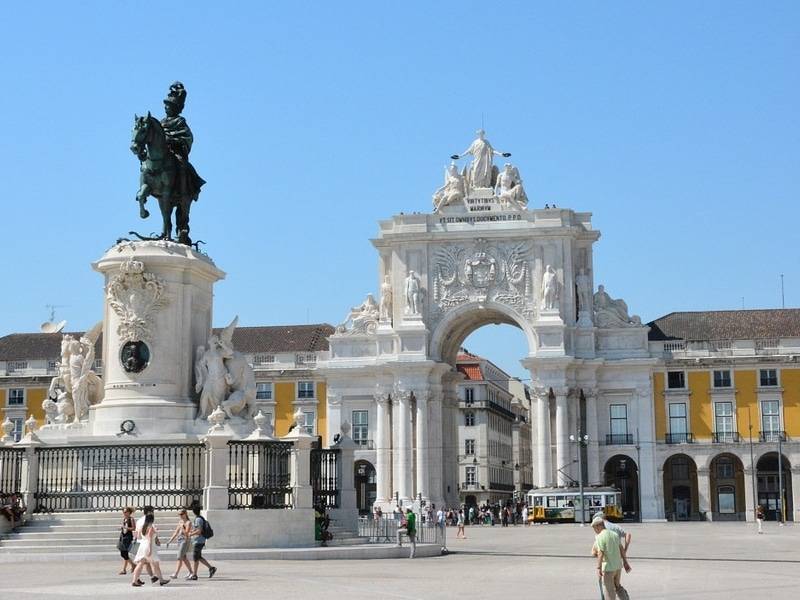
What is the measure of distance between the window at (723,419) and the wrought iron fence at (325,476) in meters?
51.3

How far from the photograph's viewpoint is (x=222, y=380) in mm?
26906

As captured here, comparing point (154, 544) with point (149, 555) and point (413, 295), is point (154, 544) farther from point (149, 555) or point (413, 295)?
point (413, 295)

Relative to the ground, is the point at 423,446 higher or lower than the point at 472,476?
higher

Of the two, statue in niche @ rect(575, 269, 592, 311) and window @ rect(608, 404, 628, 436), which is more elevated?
statue in niche @ rect(575, 269, 592, 311)

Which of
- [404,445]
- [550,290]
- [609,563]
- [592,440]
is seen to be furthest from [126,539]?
[592,440]

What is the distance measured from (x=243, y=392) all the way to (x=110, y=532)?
12.3 ft

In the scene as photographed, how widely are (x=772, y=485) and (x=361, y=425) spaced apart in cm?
2386

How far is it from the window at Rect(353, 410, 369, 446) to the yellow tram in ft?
40.6

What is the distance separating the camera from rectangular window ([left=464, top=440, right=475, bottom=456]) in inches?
4176

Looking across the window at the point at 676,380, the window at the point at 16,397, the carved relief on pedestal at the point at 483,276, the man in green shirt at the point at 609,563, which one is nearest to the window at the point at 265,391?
the carved relief on pedestal at the point at 483,276

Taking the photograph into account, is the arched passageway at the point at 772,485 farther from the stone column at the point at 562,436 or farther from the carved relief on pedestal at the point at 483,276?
the carved relief on pedestal at the point at 483,276

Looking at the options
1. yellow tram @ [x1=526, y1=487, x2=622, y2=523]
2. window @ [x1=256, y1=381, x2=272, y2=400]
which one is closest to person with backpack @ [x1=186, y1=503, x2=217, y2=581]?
yellow tram @ [x1=526, y1=487, x2=622, y2=523]

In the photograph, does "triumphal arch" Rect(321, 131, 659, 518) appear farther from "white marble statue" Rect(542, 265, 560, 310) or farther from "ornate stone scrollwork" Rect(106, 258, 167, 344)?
"ornate stone scrollwork" Rect(106, 258, 167, 344)

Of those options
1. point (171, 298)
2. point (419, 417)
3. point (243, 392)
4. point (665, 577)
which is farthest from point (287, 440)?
point (419, 417)
